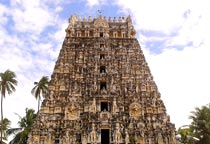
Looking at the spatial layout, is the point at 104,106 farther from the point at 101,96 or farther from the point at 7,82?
→ the point at 7,82

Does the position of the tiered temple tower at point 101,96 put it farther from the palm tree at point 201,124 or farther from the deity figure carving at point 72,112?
the palm tree at point 201,124

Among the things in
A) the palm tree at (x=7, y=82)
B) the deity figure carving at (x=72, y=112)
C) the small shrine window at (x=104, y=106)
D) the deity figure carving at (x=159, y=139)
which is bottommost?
the deity figure carving at (x=159, y=139)

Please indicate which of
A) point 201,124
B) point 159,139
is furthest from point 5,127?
point 201,124

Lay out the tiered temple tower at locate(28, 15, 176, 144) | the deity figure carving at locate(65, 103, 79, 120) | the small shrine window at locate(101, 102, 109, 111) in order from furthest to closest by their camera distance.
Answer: the small shrine window at locate(101, 102, 109, 111), the deity figure carving at locate(65, 103, 79, 120), the tiered temple tower at locate(28, 15, 176, 144)

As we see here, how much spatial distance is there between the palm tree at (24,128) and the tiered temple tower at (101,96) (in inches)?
294

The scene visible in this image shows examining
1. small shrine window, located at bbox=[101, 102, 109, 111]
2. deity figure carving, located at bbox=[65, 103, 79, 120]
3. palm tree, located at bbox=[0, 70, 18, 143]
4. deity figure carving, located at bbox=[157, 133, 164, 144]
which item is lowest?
deity figure carving, located at bbox=[157, 133, 164, 144]

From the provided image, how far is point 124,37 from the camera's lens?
3394 centimetres

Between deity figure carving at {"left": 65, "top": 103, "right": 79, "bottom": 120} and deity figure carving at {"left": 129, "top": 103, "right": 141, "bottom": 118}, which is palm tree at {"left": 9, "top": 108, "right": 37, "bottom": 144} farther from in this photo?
deity figure carving at {"left": 129, "top": 103, "right": 141, "bottom": 118}

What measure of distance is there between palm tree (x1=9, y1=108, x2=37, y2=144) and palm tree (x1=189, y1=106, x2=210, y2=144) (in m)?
18.9

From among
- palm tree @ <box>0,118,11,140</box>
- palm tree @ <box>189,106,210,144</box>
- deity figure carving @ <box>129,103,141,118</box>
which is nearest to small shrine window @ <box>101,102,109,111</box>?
deity figure carving @ <box>129,103,141,118</box>

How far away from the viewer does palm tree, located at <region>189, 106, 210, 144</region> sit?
2495 cm

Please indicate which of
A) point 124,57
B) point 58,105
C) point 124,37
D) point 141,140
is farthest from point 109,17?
point 141,140

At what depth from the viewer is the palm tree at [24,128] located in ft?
105

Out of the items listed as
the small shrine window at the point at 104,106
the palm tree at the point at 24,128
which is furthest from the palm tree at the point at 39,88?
the small shrine window at the point at 104,106
